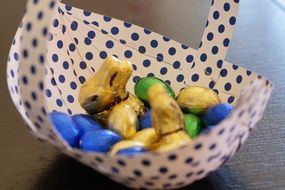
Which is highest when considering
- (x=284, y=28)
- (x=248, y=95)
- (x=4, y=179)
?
(x=284, y=28)

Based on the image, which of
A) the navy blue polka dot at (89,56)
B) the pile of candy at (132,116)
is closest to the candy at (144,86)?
the pile of candy at (132,116)

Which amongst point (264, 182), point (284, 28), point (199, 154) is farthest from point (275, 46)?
point (199, 154)

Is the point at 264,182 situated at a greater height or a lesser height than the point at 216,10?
lesser

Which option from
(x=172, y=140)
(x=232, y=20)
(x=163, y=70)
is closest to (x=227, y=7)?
(x=232, y=20)

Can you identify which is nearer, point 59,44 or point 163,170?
point 163,170

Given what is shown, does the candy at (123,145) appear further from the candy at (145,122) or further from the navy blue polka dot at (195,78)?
the navy blue polka dot at (195,78)

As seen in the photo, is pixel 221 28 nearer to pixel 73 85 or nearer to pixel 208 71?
pixel 208 71

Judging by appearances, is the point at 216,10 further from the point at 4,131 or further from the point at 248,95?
the point at 4,131
